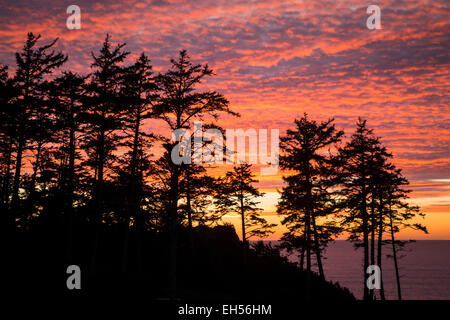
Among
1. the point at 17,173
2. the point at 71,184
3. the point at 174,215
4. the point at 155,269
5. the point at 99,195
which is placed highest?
the point at 17,173

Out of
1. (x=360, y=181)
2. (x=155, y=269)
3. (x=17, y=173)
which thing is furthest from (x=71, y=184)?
(x=360, y=181)

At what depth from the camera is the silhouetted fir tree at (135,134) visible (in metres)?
21.6

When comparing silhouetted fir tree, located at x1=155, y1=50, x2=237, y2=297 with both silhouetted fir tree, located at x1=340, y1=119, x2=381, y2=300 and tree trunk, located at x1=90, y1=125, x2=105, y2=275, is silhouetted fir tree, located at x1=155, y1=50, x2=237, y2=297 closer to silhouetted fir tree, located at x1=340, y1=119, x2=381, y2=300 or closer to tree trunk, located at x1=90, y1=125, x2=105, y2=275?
tree trunk, located at x1=90, y1=125, x2=105, y2=275

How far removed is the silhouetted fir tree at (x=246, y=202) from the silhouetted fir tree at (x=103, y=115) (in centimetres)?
1764

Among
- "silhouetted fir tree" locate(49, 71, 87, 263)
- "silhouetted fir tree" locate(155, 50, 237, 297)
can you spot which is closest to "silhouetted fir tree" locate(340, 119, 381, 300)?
"silhouetted fir tree" locate(155, 50, 237, 297)

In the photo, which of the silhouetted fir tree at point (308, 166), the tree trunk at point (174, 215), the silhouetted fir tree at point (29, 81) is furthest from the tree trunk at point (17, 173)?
the silhouetted fir tree at point (308, 166)

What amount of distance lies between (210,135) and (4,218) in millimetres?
14482

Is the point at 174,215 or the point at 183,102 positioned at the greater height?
the point at 183,102

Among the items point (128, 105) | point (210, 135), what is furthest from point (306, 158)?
point (128, 105)

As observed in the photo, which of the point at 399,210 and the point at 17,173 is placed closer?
the point at 17,173

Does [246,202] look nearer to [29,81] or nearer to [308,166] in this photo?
[308,166]

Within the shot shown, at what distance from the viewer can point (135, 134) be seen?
2309cm

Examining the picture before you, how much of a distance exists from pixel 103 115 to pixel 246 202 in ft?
68.6

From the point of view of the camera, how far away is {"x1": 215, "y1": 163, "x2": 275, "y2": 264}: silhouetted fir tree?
37625 millimetres
